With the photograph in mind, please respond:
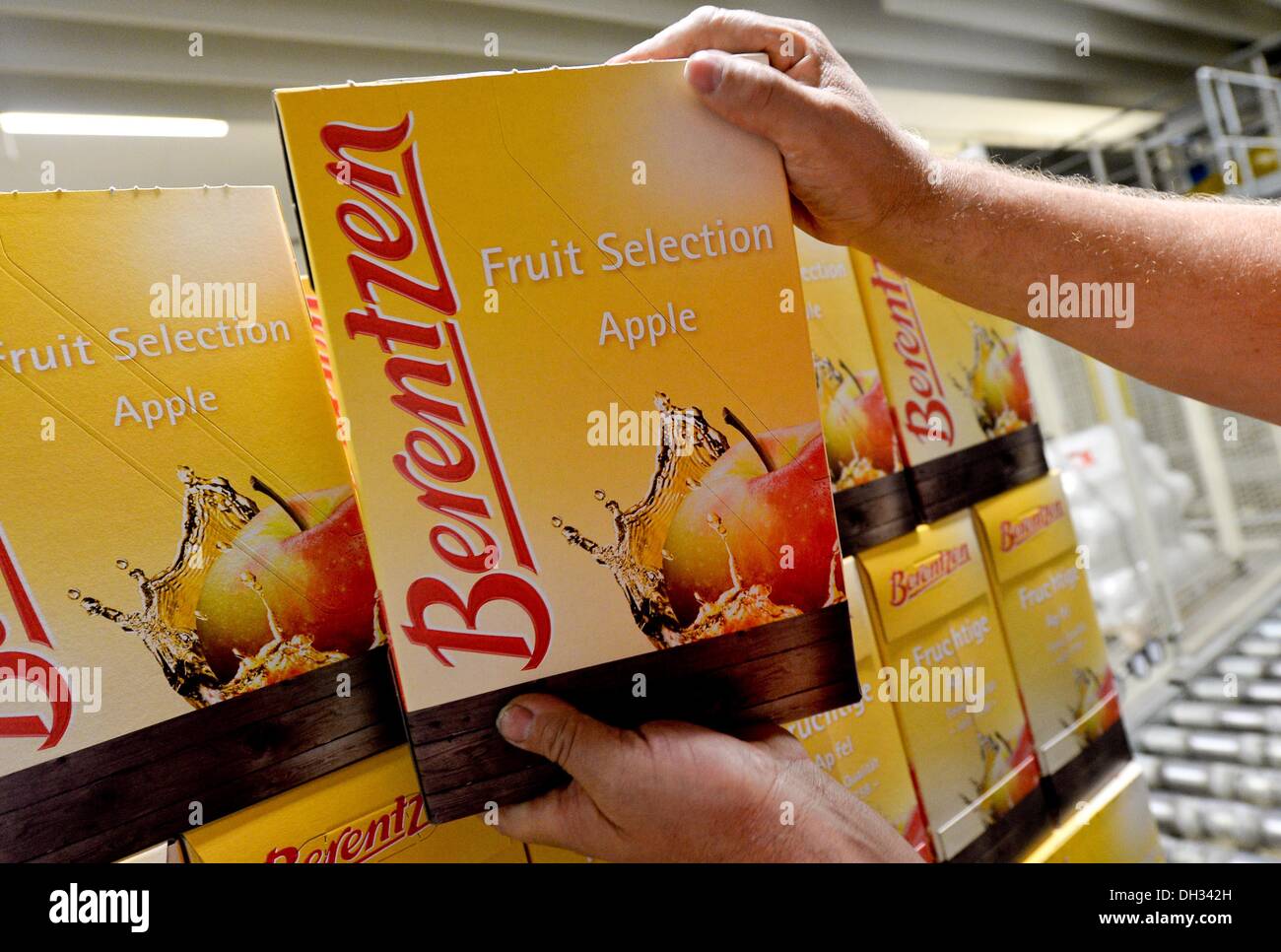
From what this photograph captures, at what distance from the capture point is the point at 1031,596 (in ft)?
5.09

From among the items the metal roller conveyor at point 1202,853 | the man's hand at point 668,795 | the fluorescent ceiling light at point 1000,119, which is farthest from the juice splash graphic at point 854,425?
the fluorescent ceiling light at point 1000,119

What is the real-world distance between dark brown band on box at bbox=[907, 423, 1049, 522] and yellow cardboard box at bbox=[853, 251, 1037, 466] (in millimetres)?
16

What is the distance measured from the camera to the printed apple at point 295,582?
77 centimetres

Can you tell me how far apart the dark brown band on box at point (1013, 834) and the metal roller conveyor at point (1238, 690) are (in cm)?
235

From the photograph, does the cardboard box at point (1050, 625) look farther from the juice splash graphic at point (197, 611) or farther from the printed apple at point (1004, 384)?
the juice splash graphic at point (197, 611)

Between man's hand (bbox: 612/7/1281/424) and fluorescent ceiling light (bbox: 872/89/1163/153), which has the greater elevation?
fluorescent ceiling light (bbox: 872/89/1163/153)

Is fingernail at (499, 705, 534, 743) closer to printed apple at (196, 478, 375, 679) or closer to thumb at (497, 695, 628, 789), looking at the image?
thumb at (497, 695, 628, 789)

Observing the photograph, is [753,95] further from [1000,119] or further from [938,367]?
[1000,119]

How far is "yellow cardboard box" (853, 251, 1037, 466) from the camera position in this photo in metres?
1.35

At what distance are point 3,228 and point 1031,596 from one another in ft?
4.96

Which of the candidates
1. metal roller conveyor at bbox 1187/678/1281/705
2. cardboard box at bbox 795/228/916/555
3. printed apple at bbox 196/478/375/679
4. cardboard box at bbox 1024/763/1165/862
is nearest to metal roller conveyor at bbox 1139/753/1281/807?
metal roller conveyor at bbox 1187/678/1281/705

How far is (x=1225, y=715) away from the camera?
129 inches
